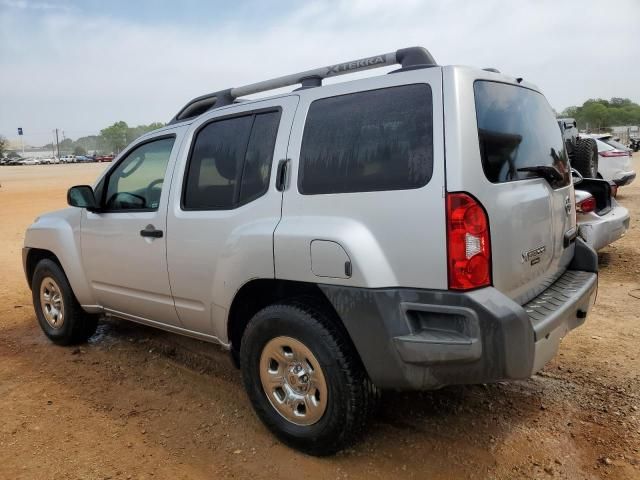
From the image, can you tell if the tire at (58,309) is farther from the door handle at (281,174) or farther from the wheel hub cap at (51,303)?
the door handle at (281,174)

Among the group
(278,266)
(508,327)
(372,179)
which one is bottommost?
(508,327)

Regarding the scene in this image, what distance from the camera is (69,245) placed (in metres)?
4.39

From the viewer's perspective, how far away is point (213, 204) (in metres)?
3.31

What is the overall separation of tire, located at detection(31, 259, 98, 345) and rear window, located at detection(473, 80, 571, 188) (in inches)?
142

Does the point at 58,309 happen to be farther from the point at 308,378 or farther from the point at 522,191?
the point at 522,191

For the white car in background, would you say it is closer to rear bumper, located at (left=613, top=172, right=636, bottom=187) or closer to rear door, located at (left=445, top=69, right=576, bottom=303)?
rear bumper, located at (left=613, top=172, right=636, bottom=187)

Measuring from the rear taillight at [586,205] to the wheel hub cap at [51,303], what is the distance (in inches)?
208

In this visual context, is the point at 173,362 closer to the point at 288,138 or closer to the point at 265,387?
the point at 265,387

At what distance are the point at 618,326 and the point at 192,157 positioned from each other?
378cm

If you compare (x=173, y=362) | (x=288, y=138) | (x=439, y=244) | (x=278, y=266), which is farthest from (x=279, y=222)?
(x=173, y=362)

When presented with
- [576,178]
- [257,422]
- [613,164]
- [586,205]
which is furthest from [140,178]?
[613,164]

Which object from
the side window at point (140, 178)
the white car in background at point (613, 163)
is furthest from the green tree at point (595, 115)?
the side window at point (140, 178)

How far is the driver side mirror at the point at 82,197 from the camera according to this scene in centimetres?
402

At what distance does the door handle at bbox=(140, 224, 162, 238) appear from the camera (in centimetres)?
357
